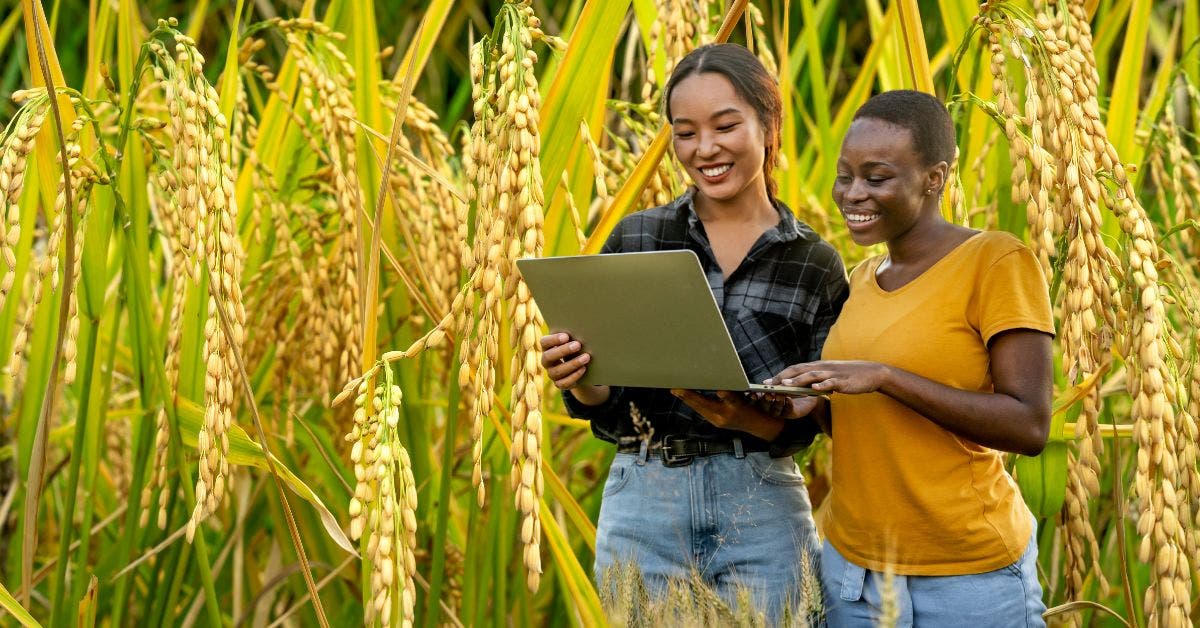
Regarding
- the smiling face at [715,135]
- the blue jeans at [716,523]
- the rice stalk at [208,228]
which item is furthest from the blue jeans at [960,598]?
the rice stalk at [208,228]

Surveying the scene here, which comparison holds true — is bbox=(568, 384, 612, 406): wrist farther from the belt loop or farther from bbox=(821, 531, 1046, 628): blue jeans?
bbox=(821, 531, 1046, 628): blue jeans

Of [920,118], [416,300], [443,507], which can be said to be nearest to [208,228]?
[443,507]

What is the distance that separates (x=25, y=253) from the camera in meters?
2.39

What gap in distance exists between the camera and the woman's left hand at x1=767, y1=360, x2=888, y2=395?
1524 millimetres

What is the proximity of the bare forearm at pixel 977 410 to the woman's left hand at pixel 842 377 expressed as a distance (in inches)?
0.7

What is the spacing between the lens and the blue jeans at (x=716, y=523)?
5.88 feet

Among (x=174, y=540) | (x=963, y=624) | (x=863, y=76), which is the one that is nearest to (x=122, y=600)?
(x=174, y=540)

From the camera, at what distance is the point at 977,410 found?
1.53 metres

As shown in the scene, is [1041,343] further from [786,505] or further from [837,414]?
[786,505]

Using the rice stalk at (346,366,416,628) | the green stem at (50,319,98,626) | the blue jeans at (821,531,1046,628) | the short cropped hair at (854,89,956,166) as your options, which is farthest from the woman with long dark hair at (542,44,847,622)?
the green stem at (50,319,98,626)

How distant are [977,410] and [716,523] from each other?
17.8 inches

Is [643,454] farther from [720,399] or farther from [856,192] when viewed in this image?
[856,192]

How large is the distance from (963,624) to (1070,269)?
1.59 ft

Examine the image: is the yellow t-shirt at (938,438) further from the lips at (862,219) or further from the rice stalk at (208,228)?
the rice stalk at (208,228)
